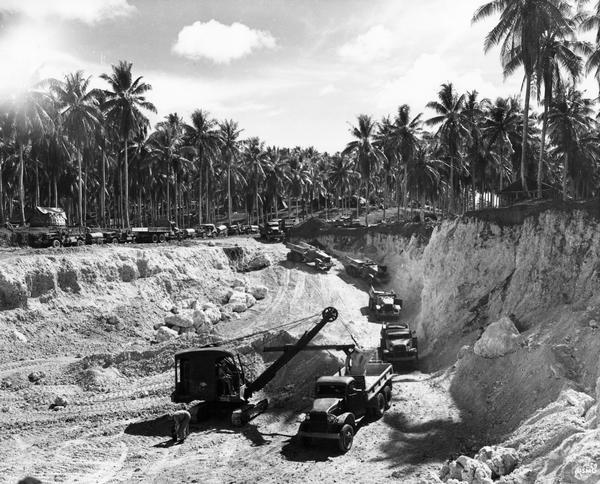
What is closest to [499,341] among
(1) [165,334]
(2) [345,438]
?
(2) [345,438]

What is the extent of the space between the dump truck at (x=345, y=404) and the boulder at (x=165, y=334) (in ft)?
56.7

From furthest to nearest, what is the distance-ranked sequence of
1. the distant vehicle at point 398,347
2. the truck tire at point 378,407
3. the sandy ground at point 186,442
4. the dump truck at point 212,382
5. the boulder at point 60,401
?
the distant vehicle at point 398,347 → the boulder at point 60,401 → the dump truck at point 212,382 → the truck tire at point 378,407 → the sandy ground at point 186,442

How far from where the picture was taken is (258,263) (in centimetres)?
5334

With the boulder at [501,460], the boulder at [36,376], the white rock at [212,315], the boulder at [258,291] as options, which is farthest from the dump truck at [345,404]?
the boulder at [258,291]

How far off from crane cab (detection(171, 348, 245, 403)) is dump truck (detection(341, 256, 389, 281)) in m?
31.9

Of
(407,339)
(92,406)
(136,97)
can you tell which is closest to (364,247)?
(136,97)

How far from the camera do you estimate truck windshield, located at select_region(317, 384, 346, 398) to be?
19.2m

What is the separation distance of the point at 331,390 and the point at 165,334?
19158mm

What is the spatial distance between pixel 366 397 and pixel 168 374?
491 inches

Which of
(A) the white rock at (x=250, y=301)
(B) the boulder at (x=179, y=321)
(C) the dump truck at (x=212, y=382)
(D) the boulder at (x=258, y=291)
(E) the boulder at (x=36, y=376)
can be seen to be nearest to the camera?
(C) the dump truck at (x=212, y=382)

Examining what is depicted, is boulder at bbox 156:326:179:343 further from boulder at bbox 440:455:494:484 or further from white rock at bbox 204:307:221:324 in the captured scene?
boulder at bbox 440:455:494:484

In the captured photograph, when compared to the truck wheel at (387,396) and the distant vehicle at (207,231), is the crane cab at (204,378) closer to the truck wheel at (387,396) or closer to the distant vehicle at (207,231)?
the truck wheel at (387,396)

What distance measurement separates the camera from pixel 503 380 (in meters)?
21.3

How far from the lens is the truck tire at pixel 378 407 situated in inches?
814
